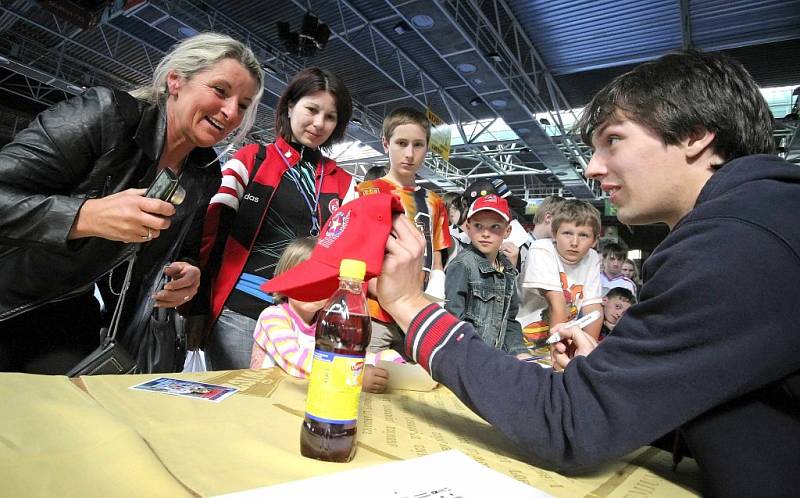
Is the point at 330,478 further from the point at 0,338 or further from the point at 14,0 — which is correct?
the point at 14,0

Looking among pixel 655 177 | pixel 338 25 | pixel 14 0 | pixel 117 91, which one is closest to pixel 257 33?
pixel 338 25

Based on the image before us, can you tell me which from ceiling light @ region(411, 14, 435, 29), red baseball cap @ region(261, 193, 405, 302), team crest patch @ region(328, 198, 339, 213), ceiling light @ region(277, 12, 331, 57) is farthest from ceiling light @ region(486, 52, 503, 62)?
red baseball cap @ region(261, 193, 405, 302)

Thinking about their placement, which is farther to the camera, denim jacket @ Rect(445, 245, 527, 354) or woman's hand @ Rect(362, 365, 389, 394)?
denim jacket @ Rect(445, 245, 527, 354)

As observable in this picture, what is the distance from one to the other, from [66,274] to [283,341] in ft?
2.13

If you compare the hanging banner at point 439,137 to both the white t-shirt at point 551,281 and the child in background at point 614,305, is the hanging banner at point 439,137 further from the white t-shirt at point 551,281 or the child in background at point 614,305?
the white t-shirt at point 551,281

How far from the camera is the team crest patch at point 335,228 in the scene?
91cm

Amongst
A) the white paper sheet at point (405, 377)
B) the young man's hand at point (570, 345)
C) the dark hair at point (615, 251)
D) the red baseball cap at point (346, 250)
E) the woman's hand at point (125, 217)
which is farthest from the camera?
the dark hair at point (615, 251)

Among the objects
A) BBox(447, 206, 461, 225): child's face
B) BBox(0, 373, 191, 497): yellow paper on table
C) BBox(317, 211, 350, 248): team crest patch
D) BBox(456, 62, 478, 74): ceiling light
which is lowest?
BBox(0, 373, 191, 497): yellow paper on table

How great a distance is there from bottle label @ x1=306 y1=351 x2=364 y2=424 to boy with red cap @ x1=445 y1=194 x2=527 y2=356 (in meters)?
1.91

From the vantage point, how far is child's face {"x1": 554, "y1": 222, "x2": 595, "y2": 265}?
3189 mm

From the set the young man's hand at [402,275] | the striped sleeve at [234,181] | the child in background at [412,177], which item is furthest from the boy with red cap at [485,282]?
the young man's hand at [402,275]

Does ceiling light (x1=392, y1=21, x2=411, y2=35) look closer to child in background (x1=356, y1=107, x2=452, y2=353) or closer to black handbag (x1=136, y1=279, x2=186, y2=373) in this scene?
child in background (x1=356, y1=107, x2=452, y2=353)

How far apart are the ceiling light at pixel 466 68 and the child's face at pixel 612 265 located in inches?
130

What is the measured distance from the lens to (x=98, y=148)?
50.4 inches
